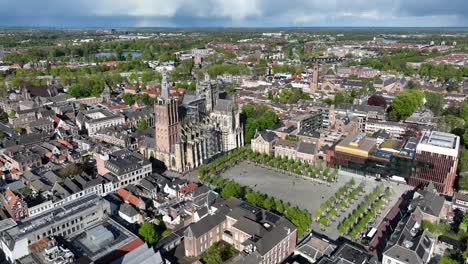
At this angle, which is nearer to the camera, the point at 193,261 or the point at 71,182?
the point at 193,261

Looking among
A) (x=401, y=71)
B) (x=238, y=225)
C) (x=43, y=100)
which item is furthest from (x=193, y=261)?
(x=401, y=71)

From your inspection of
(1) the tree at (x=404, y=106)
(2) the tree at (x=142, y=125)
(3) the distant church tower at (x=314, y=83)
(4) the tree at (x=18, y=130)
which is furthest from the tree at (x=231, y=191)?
(3) the distant church tower at (x=314, y=83)

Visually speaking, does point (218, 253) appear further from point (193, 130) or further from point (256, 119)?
point (256, 119)

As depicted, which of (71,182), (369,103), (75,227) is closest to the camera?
(75,227)

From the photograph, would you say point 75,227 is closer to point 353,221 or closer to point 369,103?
point 353,221

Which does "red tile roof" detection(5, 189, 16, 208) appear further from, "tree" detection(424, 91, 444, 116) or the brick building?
"tree" detection(424, 91, 444, 116)

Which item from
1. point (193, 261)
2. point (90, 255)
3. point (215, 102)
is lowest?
point (193, 261)

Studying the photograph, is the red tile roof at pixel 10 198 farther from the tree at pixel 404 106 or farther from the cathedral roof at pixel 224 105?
the tree at pixel 404 106
